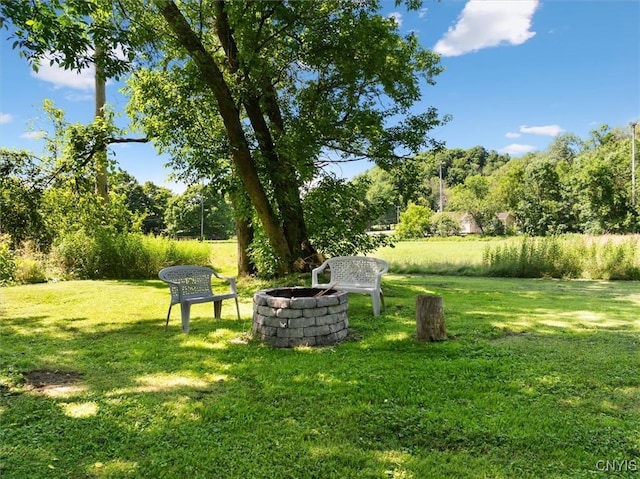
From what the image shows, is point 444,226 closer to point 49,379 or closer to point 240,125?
point 240,125

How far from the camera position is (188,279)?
5.83m

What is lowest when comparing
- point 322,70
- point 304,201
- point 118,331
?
point 118,331

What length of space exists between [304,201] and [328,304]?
5281 mm

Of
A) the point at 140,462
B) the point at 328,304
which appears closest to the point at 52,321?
the point at 328,304

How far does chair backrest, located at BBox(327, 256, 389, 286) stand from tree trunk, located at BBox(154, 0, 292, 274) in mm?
2526

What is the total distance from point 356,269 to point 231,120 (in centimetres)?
370

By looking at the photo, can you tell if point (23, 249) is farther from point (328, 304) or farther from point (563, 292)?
point (563, 292)

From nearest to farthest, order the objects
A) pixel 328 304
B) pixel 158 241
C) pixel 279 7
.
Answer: pixel 328 304
pixel 279 7
pixel 158 241

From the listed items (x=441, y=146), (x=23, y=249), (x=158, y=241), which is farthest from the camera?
(x=158, y=241)

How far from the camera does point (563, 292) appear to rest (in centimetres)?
916

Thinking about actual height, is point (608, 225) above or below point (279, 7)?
below

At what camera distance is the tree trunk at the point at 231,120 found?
732cm

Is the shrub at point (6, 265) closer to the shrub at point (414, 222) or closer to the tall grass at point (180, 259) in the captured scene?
the tall grass at point (180, 259)

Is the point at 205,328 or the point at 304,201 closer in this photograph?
the point at 205,328
